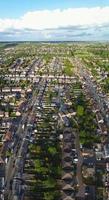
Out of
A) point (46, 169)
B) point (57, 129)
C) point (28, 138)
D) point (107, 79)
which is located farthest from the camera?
point (107, 79)

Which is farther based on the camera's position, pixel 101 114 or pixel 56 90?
pixel 56 90

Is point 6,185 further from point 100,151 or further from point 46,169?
point 100,151

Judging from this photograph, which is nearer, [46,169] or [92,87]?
[46,169]

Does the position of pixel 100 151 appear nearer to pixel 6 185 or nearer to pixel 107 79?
pixel 6 185

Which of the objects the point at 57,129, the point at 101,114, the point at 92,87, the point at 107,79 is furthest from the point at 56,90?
the point at 57,129

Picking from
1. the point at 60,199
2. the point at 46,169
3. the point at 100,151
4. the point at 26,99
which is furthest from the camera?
the point at 26,99

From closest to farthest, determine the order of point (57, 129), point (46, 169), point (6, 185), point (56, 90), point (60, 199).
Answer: point (60, 199), point (6, 185), point (46, 169), point (57, 129), point (56, 90)

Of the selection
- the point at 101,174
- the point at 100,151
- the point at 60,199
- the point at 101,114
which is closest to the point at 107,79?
the point at 101,114

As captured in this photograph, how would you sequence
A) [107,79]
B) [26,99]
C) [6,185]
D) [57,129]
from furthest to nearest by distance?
[107,79] < [26,99] < [57,129] < [6,185]
